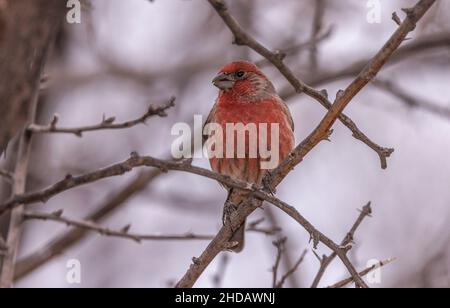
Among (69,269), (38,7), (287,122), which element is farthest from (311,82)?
(38,7)

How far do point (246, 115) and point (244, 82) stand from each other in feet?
1.86

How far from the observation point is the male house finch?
23.0ft

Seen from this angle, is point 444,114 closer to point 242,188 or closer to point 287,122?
point 287,122

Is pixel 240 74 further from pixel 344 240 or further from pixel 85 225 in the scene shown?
pixel 344 240

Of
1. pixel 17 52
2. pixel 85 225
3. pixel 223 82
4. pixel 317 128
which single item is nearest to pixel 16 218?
pixel 85 225

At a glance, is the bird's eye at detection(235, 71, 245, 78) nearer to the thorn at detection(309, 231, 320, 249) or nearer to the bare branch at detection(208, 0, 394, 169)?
the bare branch at detection(208, 0, 394, 169)

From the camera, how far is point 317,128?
4.10 meters

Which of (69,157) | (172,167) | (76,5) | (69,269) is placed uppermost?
(69,157)

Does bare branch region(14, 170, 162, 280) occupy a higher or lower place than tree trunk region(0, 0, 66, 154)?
higher

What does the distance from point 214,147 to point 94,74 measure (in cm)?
528

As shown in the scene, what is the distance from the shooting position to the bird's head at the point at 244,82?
753 centimetres

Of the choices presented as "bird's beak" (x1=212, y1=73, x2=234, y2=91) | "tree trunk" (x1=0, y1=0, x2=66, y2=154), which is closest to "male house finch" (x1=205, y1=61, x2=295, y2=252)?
"bird's beak" (x1=212, y1=73, x2=234, y2=91)

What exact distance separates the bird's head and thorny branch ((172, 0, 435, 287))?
2817mm

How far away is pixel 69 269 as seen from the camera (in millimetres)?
5762
